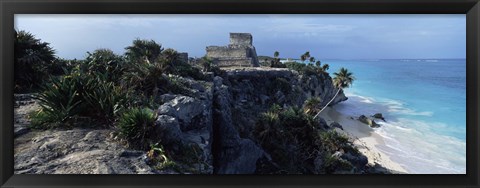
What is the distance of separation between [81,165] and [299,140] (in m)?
8.32

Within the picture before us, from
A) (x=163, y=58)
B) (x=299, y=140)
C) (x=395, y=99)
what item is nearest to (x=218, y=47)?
(x=299, y=140)

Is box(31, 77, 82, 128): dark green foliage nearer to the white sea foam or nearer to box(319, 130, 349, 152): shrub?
box(319, 130, 349, 152): shrub

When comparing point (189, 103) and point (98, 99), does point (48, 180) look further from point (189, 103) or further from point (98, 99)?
point (189, 103)

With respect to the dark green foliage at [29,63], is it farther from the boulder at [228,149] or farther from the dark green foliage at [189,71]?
the boulder at [228,149]

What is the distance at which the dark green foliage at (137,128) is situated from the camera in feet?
9.78

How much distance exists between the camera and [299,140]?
1025 centimetres

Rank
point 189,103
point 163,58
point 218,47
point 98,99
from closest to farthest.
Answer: point 98,99 < point 189,103 < point 163,58 < point 218,47

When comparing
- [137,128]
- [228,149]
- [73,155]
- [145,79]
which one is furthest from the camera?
[228,149]

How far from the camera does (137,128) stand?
3.02 metres

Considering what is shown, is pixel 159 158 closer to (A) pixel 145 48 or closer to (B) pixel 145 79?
(B) pixel 145 79

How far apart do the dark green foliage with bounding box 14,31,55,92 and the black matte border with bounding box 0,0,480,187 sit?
180cm

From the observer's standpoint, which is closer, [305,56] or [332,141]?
[332,141]

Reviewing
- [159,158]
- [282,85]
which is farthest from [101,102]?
[282,85]

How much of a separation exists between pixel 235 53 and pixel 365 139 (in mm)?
9622
